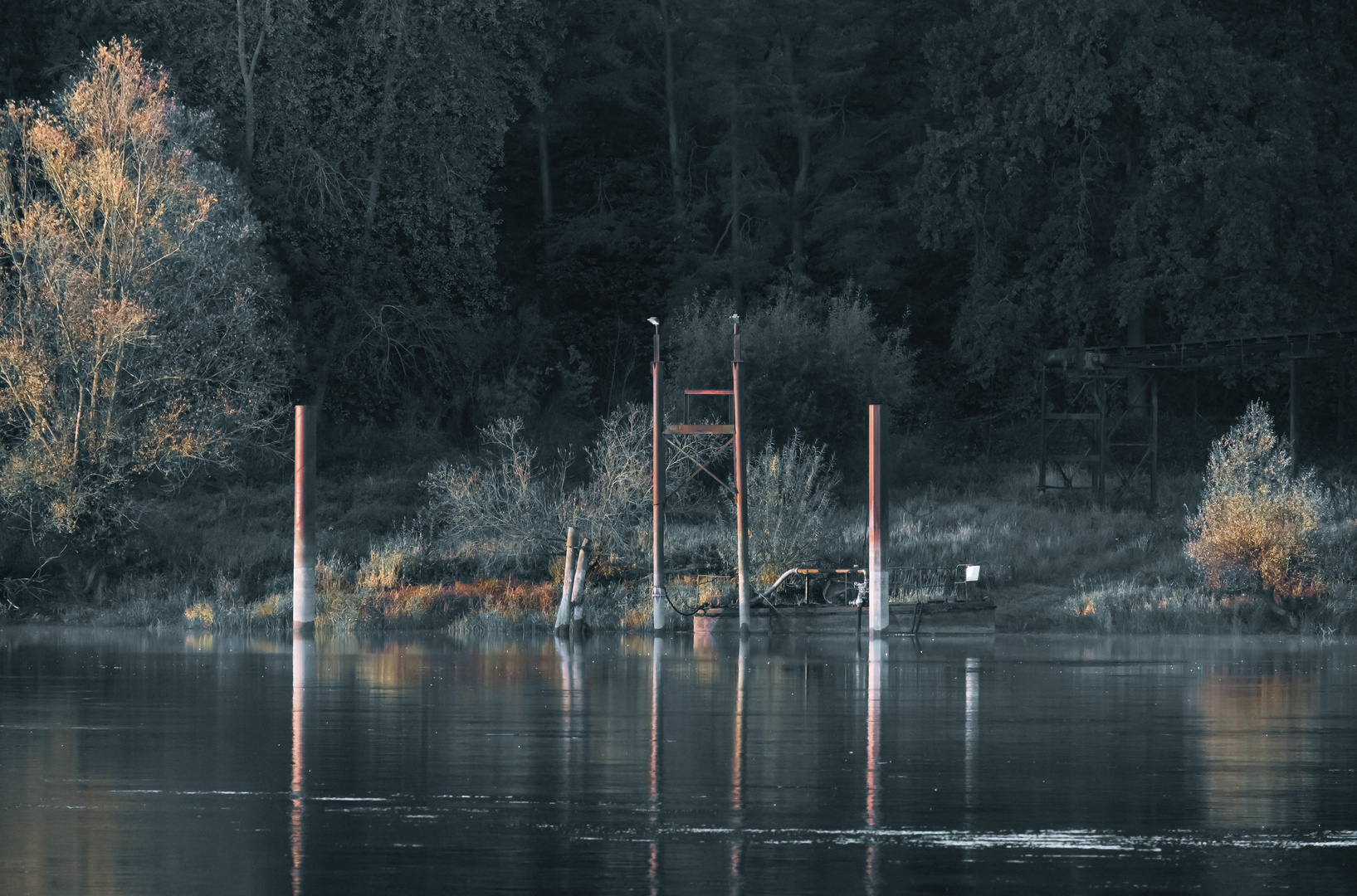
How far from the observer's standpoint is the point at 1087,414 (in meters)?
52.7

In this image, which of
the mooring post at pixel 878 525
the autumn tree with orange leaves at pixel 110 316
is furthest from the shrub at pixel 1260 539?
the autumn tree with orange leaves at pixel 110 316

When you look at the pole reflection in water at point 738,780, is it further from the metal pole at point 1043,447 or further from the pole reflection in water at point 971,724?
the metal pole at point 1043,447

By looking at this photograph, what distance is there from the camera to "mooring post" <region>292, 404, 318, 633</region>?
36.5 m

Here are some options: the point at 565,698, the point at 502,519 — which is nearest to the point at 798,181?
the point at 502,519

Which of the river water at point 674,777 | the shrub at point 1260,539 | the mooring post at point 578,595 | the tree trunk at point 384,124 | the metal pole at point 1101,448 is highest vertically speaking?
the tree trunk at point 384,124

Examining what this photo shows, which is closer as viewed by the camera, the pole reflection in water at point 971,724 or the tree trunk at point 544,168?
the pole reflection in water at point 971,724

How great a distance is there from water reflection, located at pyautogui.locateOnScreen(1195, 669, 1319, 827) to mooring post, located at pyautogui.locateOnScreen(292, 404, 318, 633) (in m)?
15.3

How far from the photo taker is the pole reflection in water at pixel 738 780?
527 inches

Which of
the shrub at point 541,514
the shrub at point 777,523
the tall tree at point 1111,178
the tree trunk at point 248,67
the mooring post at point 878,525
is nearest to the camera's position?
the mooring post at point 878,525

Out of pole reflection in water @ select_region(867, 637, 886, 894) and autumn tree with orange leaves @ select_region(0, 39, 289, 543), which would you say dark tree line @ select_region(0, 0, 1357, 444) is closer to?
autumn tree with orange leaves @ select_region(0, 39, 289, 543)

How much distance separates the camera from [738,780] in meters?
17.5

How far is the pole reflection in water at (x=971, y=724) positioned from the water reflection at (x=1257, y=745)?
178 cm

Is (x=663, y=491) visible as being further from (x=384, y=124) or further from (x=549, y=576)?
(x=384, y=124)

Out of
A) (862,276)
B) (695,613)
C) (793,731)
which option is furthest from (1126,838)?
(862,276)
